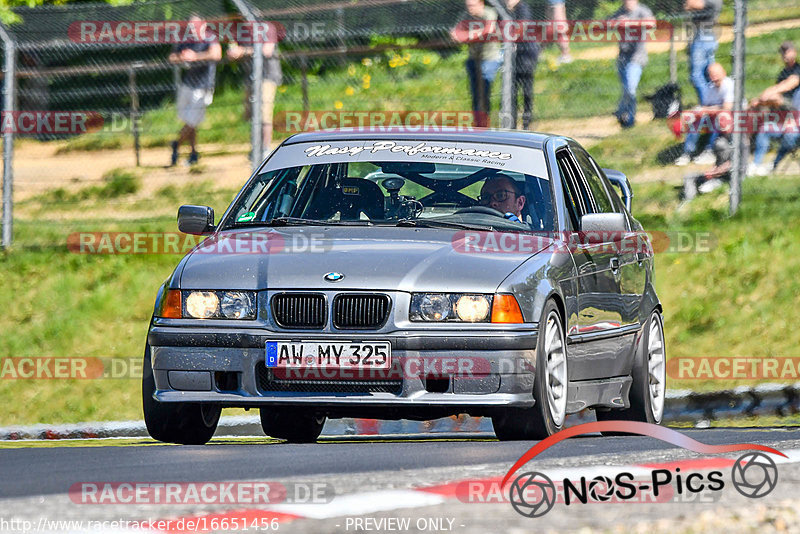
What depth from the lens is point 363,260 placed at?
306 inches

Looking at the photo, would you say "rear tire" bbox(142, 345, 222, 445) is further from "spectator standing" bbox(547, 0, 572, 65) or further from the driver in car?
"spectator standing" bbox(547, 0, 572, 65)

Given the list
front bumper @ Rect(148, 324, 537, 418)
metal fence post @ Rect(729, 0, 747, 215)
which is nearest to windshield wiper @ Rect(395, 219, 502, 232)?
front bumper @ Rect(148, 324, 537, 418)

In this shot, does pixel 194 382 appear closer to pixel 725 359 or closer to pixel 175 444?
pixel 175 444

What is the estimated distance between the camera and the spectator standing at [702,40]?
16.2 m

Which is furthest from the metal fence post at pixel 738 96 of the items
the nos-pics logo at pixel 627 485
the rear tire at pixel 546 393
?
the nos-pics logo at pixel 627 485

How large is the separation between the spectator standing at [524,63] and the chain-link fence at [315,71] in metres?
0.04

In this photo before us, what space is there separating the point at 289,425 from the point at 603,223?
2463 millimetres

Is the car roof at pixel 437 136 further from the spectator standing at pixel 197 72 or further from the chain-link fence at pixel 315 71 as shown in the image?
the spectator standing at pixel 197 72

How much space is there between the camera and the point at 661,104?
17.0m

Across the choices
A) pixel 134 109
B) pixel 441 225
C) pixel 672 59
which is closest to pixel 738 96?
pixel 672 59

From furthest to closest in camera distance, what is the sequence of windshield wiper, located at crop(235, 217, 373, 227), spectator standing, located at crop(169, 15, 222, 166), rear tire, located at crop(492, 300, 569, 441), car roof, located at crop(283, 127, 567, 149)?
Answer: spectator standing, located at crop(169, 15, 222, 166)
car roof, located at crop(283, 127, 567, 149)
windshield wiper, located at crop(235, 217, 373, 227)
rear tire, located at crop(492, 300, 569, 441)

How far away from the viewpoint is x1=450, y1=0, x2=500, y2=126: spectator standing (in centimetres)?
1614

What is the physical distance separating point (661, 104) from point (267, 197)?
8792 mm

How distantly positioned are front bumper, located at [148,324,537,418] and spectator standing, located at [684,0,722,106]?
9.32 metres
